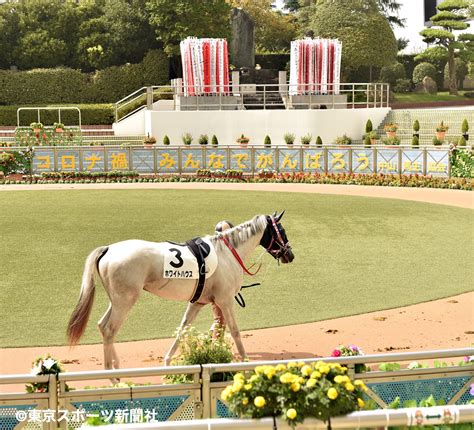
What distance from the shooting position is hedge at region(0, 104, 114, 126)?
170 ft

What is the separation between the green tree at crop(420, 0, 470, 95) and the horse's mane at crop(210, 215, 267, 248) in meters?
58.0

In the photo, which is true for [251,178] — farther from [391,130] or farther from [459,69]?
[459,69]

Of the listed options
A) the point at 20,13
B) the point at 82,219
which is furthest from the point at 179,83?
the point at 82,219

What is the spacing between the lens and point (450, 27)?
6788 cm

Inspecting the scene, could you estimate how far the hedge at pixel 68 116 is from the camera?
5188 cm

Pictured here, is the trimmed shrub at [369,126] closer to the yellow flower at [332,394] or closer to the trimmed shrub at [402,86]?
the trimmed shrub at [402,86]

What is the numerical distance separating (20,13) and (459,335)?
52555 mm

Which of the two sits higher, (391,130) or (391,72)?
(391,72)

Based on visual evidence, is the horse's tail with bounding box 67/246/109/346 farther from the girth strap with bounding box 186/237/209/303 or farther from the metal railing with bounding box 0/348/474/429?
the metal railing with bounding box 0/348/474/429

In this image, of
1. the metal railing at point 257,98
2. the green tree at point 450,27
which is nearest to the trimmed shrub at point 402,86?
the green tree at point 450,27

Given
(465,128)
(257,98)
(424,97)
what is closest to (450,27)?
(424,97)

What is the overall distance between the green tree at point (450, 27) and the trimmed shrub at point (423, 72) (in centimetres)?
165

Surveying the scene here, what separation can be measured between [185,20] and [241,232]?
154 feet

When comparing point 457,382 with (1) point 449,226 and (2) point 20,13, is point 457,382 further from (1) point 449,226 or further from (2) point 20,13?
(2) point 20,13
